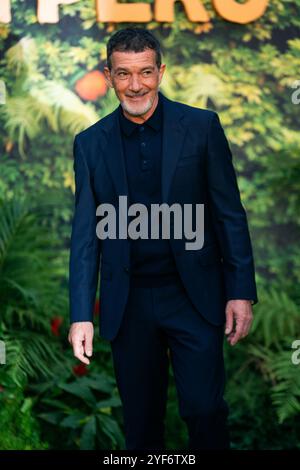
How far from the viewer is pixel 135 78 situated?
3928mm

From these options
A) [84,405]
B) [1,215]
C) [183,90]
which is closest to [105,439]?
[84,405]

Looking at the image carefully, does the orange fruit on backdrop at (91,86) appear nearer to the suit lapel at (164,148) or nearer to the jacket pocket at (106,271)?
the suit lapel at (164,148)

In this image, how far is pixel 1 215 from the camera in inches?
240

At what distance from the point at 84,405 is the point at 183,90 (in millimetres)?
2169

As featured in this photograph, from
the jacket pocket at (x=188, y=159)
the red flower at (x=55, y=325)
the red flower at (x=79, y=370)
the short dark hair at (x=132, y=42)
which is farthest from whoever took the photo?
the red flower at (x=55, y=325)

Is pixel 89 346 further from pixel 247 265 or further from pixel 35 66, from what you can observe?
pixel 35 66

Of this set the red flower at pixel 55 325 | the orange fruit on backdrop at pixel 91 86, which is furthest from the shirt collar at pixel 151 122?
the orange fruit on backdrop at pixel 91 86

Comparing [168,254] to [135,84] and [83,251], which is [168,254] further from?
[135,84]

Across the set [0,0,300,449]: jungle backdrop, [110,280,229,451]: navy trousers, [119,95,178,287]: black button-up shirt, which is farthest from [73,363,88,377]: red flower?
[119,95,178,287]: black button-up shirt

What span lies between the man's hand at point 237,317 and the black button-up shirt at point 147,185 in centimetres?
27

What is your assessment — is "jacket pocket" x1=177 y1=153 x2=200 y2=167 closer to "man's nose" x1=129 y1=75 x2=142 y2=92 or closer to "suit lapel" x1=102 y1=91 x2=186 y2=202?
"suit lapel" x1=102 y1=91 x2=186 y2=202

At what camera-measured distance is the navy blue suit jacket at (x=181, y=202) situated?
159 inches

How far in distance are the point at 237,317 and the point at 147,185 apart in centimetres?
64
